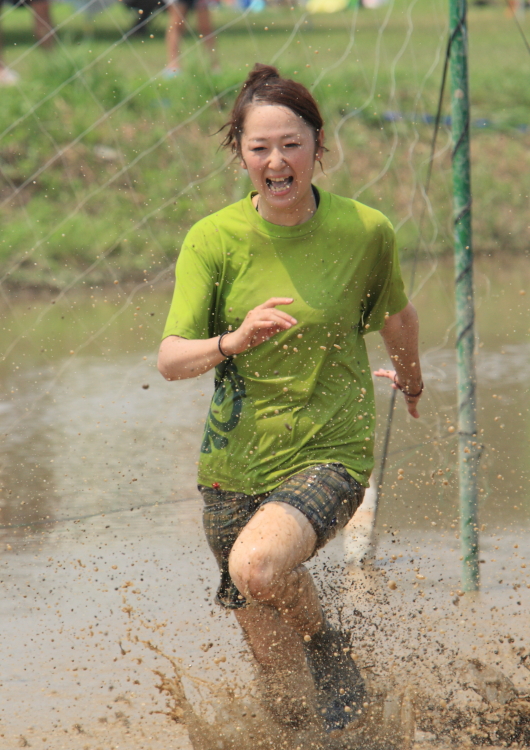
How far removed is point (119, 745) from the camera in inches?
117

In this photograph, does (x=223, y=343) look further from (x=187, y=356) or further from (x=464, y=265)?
(x=464, y=265)

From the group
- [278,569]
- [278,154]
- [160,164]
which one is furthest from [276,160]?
[160,164]

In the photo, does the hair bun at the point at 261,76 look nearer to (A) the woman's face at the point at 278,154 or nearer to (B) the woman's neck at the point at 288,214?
(A) the woman's face at the point at 278,154

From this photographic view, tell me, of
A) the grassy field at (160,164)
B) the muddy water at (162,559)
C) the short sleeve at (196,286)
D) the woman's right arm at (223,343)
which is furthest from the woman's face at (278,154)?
the grassy field at (160,164)

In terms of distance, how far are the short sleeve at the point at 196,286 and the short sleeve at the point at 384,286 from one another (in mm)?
474

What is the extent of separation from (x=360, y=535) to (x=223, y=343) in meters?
1.86

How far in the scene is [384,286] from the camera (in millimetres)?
3098

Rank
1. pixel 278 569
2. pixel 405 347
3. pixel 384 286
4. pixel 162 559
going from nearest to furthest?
pixel 278 569 < pixel 384 286 < pixel 405 347 < pixel 162 559

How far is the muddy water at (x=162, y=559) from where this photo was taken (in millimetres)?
3271

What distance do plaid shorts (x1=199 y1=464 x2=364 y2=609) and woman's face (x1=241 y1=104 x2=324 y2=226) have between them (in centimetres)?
76

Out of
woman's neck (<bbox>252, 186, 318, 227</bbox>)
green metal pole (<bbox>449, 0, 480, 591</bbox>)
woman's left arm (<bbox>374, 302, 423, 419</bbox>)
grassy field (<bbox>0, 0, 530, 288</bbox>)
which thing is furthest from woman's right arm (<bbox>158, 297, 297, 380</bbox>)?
grassy field (<bbox>0, 0, 530, 288</bbox>)

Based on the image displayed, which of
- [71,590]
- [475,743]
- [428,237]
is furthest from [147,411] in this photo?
[428,237]

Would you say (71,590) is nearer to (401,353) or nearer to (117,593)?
(117,593)

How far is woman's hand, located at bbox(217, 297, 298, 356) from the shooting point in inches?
102
